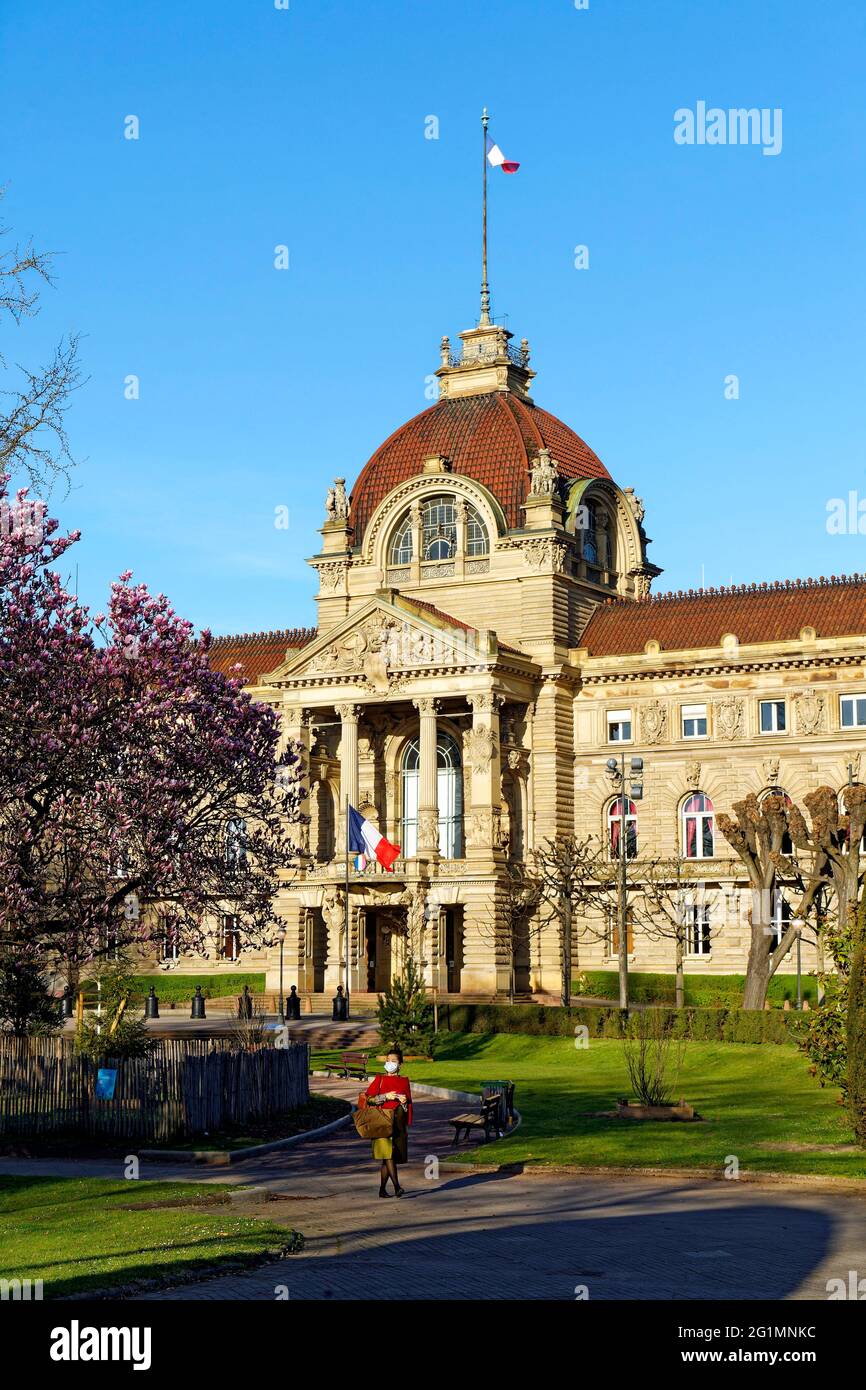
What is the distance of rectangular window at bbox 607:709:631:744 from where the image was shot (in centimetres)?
7394

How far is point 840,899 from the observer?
52.8m

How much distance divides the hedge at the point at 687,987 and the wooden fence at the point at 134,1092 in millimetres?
30111

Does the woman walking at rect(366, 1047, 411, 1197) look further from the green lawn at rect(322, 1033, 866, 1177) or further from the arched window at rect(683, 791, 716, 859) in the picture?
the arched window at rect(683, 791, 716, 859)

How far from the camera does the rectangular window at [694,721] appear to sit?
237ft

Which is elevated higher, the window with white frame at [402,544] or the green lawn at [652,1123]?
the window with white frame at [402,544]

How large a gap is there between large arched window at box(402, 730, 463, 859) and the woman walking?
161ft

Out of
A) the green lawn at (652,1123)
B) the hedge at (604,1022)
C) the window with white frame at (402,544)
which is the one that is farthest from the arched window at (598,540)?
the green lawn at (652,1123)

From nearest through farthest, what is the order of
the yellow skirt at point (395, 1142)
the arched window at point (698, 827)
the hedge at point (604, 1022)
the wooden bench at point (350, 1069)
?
the yellow skirt at point (395, 1142) → the wooden bench at point (350, 1069) → the hedge at point (604, 1022) → the arched window at point (698, 827)

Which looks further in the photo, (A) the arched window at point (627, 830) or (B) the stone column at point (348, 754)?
(B) the stone column at point (348, 754)

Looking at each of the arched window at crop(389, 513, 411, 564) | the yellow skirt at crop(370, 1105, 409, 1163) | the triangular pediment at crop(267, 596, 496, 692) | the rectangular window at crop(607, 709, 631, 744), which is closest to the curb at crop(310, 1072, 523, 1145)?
the yellow skirt at crop(370, 1105, 409, 1163)

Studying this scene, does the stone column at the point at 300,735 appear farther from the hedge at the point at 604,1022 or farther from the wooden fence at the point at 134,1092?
the wooden fence at the point at 134,1092

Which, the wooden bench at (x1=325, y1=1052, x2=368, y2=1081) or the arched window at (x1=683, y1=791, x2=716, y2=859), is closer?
the wooden bench at (x1=325, y1=1052, x2=368, y2=1081)
